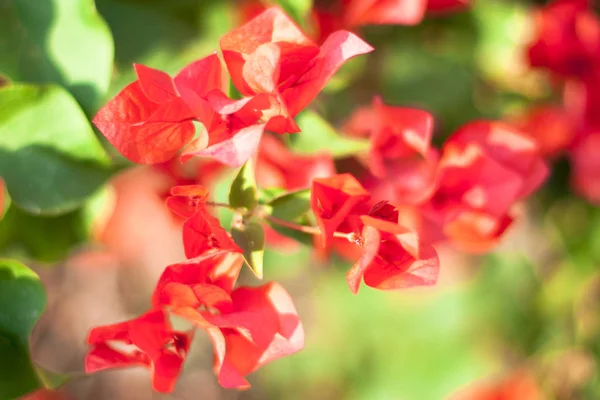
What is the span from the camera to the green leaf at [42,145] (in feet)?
1.86

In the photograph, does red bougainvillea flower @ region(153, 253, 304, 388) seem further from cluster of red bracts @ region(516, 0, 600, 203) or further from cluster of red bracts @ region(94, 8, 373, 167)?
cluster of red bracts @ region(516, 0, 600, 203)

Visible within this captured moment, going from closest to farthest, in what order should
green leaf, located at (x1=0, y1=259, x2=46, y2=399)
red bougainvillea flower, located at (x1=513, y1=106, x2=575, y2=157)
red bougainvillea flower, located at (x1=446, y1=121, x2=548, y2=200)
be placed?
green leaf, located at (x1=0, y1=259, x2=46, y2=399) < red bougainvillea flower, located at (x1=446, y1=121, x2=548, y2=200) < red bougainvillea flower, located at (x1=513, y1=106, x2=575, y2=157)

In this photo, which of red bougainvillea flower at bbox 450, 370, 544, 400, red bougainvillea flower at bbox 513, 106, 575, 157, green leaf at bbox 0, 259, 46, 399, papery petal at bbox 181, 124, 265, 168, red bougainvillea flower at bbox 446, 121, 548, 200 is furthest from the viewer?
red bougainvillea flower at bbox 450, 370, 544, 400

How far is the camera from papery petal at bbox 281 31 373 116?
446mm

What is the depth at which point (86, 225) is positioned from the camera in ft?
2.41

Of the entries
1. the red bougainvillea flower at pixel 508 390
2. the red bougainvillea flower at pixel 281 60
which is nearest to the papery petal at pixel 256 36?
the red bougainvillea flower at pixel 281 60

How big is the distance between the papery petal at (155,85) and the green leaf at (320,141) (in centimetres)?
22

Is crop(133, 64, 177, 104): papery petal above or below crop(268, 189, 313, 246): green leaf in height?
above

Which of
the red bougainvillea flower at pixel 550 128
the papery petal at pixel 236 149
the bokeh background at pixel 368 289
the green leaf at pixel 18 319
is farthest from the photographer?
the red bougainvillea flower at pixel 550 128

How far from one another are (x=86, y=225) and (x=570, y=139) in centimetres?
69

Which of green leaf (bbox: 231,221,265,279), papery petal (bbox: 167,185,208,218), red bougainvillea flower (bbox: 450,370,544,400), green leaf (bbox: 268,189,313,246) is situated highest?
papery petal (bbox: 167,185,208,218)

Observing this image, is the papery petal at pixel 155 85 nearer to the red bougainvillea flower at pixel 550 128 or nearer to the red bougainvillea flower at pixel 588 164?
the red bougainvillea flower at pixel 550 128

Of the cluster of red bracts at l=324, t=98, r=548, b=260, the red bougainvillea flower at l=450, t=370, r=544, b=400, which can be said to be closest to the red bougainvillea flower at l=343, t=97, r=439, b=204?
the cluster of red bracts at l=324, t=98, r=548, b=260

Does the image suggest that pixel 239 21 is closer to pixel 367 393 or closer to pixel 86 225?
pixel 86 225
